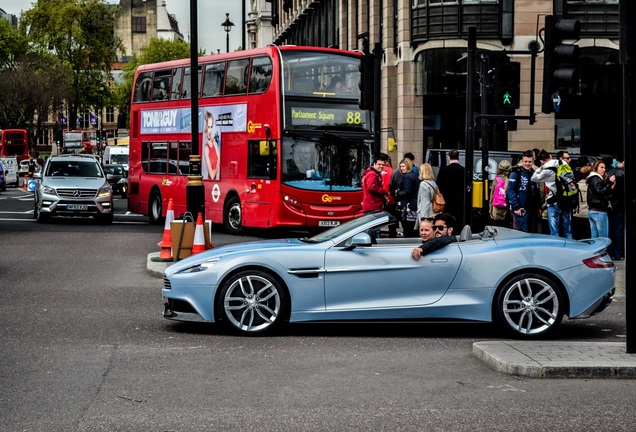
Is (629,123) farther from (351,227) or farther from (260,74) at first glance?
(260,74)

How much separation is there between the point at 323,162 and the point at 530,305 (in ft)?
46.9

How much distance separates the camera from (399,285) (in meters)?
10.3

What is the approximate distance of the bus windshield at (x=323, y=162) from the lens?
78.9 ft

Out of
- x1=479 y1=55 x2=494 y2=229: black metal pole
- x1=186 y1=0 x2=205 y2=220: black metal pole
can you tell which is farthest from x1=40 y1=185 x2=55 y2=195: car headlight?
x1=479 y1=55 x2=494 y2=229: black metal pole

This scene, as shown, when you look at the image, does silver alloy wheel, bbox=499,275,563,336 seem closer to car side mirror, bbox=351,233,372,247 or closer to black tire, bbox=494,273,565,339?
black tire, bbox=494,273,565,339

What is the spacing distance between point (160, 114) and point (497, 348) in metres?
21.1

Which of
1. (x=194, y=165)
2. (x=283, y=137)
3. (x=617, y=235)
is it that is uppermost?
(x=283, y=137)

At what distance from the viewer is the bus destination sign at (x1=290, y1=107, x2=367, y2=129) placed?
23.7 m

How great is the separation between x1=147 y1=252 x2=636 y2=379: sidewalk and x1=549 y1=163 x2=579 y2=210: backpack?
27.9 feet

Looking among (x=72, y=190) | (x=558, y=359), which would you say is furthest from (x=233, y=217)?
(x=558, y=359)

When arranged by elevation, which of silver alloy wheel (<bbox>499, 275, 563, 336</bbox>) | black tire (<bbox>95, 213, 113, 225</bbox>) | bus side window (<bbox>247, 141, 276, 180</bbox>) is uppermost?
bus side window (<bbox>247, 141, 276, 180</bbox>)

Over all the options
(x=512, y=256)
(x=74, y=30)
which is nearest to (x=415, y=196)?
(x=512, y=256)

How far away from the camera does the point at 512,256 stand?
1029 centimetres

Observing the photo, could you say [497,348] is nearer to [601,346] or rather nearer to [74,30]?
[601,346]
